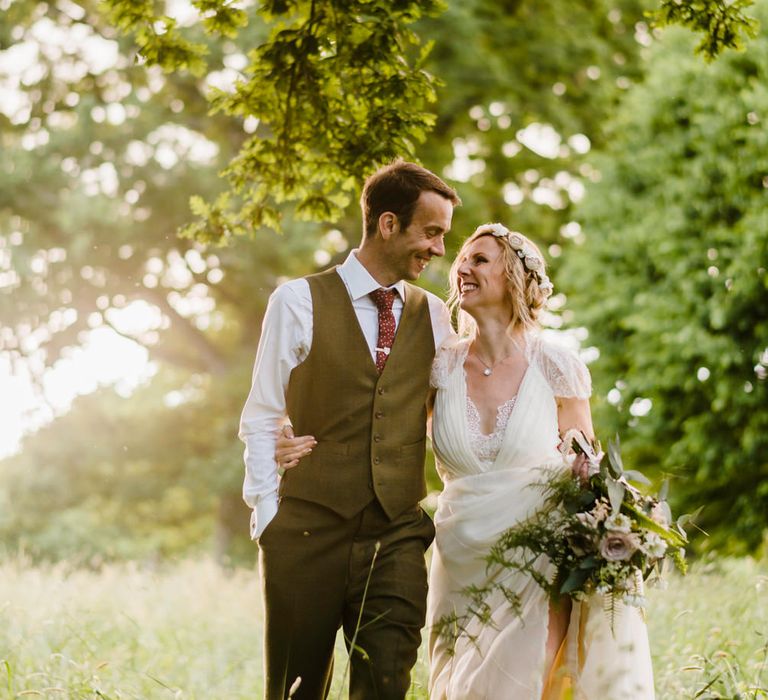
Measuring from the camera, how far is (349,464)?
3.64 metres

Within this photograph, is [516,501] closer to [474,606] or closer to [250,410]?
[474,606]

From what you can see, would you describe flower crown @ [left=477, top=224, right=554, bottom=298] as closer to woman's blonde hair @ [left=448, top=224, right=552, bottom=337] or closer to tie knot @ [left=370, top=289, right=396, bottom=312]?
woman's blonde hair @ [left=448, top=224, right=552, bottom=337]

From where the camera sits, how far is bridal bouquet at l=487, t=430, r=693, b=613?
326 centimetres

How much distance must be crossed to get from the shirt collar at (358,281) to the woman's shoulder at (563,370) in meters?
0.65

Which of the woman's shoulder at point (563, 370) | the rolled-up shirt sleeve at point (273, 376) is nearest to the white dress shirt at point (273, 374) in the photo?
the rolled-up shirt sleeve at point (273, 376)

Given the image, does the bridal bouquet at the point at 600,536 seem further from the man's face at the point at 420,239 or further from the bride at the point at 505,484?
the man's face at the point at 420,239

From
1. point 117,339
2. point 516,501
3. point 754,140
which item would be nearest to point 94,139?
point 117,339

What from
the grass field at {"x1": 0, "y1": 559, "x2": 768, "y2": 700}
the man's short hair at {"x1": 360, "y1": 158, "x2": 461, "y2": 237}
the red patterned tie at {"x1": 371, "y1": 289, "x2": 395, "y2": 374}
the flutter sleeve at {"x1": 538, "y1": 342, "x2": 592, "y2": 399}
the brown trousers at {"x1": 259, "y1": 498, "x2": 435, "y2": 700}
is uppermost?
the man's short hair at {"x1": 360, "y1": 158, "x2": 461, "y2": 237}

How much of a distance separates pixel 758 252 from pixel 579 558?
8.29 metres

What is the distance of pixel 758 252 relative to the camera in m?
10.7

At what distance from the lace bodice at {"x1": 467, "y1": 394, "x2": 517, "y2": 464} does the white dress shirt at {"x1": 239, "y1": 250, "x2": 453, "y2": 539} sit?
531 millimetres

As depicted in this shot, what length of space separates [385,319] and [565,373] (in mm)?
761

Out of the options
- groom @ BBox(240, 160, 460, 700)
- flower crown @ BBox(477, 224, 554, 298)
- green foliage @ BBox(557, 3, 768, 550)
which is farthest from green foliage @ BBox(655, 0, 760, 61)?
green foliage @ BBox(557, 3, 768, 550)

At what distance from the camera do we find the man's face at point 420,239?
380cm
